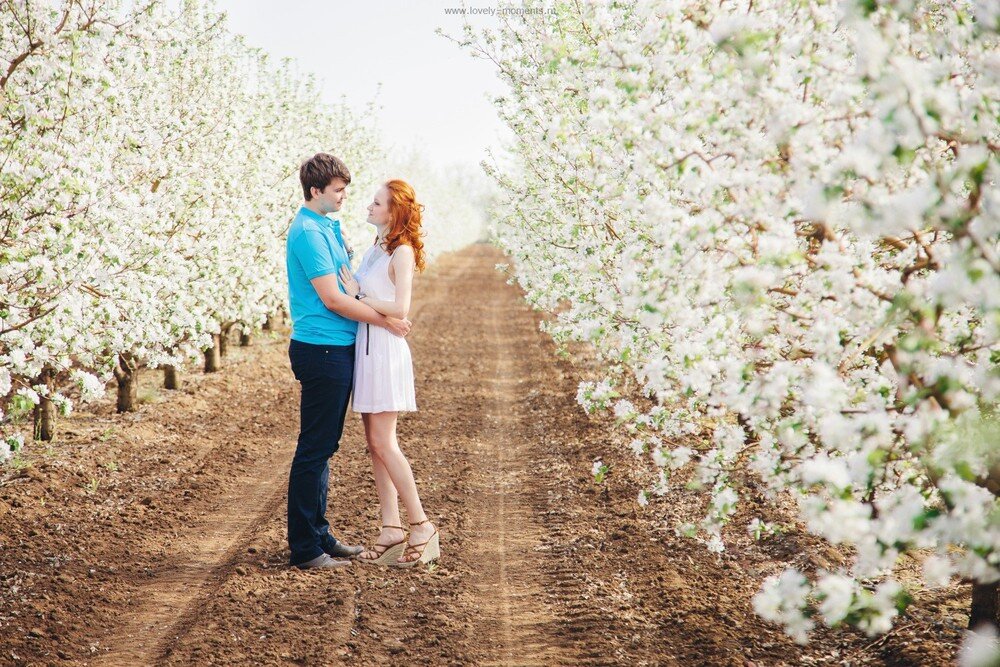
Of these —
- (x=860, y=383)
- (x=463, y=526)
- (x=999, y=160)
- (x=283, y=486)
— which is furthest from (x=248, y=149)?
(x=999, y=160)

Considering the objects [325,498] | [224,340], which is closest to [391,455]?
[325,498]

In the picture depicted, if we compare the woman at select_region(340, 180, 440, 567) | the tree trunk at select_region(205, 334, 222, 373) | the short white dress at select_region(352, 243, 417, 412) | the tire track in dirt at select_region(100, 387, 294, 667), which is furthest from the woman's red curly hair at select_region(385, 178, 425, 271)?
the tree trunk at select_region(205, 334, 222, 373)

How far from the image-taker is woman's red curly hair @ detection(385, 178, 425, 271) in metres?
A: 5.78

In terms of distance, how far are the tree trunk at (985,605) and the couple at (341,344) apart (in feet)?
11.7

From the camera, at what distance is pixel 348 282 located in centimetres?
577

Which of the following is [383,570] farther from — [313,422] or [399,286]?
[399,286]

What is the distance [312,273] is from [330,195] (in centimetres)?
60

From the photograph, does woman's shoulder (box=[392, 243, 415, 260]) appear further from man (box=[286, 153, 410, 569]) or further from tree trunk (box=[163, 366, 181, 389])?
tree trunk (box=[163, 366, 181, 389])

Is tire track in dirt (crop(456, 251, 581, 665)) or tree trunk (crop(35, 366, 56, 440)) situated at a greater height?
tree trunk (crop(35, 366, 56, 440))

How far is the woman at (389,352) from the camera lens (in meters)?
5.76

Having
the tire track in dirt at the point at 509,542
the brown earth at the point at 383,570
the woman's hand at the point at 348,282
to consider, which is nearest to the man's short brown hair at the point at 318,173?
the woman's hand at the point at 348,282

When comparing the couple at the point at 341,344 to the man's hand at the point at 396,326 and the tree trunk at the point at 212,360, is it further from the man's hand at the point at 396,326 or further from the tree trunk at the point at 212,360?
the tree trunk at the point at 212,360

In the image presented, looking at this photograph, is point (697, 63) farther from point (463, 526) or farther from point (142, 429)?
point (142, 429)

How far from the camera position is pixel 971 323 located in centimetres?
388
